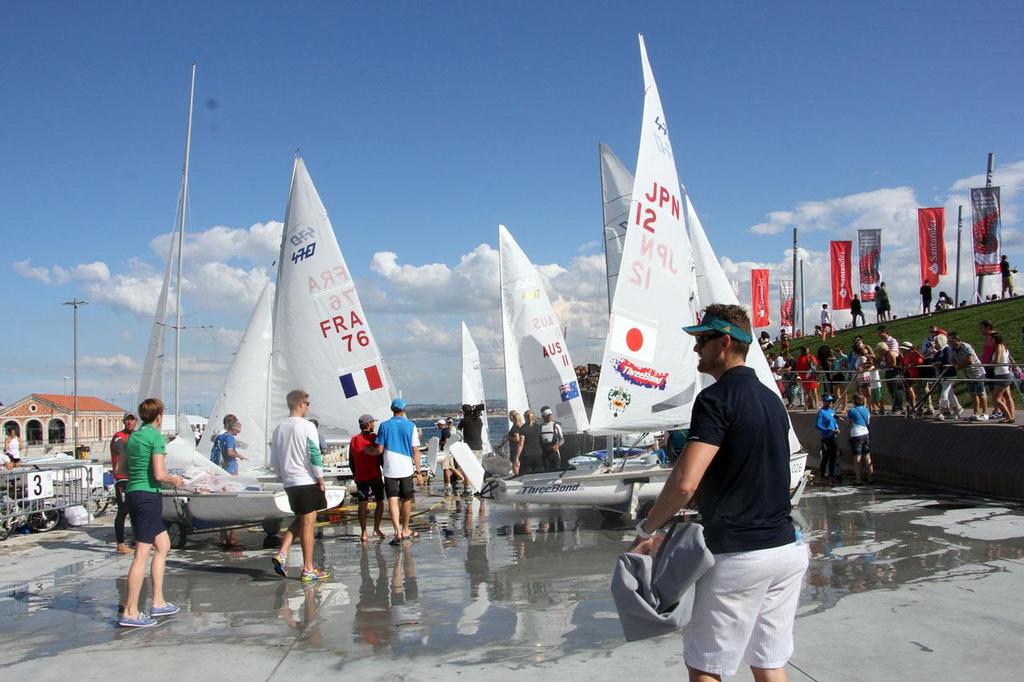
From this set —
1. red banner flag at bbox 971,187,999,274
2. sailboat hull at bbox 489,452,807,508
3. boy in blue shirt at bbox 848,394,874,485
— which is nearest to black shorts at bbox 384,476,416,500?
sailboat hull at bbox 489,452,807,508

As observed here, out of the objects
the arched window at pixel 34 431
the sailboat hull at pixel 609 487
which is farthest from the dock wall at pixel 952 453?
the arched window at pixel 34 431

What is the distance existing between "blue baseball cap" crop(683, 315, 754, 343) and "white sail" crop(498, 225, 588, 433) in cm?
1599

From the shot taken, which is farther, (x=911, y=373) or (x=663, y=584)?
(x=911, y=373)

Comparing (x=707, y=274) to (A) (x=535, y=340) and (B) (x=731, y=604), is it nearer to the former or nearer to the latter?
(A) (x=535, y=340)

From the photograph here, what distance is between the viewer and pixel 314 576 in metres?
7.51

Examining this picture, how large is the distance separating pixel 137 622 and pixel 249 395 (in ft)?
26.8

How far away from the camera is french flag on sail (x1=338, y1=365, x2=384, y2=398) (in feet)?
43.9

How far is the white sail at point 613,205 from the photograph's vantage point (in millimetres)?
15469

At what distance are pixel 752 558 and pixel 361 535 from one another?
309 inches

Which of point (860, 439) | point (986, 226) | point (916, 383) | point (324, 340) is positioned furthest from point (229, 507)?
point (986, 226)

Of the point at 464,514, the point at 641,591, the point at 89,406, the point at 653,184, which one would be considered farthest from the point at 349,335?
the point at 89,406

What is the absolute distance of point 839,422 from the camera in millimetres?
18016

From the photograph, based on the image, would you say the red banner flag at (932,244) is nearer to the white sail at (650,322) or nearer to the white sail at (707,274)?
the white sail at (707,274)

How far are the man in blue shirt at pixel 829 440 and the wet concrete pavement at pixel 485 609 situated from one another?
456cm
